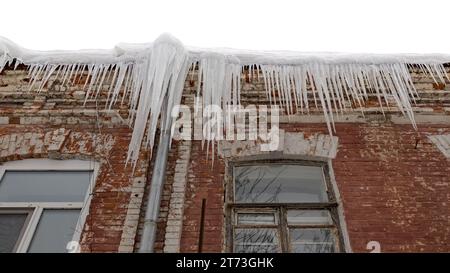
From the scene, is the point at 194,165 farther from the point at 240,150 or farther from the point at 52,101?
the point at 52,101

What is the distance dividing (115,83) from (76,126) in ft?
2.36

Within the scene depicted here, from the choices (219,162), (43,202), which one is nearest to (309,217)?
(219,162)

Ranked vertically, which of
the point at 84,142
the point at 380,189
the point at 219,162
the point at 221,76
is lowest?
the point at 380,189

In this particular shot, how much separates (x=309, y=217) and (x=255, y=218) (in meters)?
0.50

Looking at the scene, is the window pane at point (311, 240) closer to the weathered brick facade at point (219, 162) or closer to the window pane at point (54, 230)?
the weathered brick facade at point (219, 162)

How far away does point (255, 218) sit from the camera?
4270mm

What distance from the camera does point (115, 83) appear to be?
5359 mm

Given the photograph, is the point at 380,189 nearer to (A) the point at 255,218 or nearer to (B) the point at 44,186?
(A) the point at 255,218

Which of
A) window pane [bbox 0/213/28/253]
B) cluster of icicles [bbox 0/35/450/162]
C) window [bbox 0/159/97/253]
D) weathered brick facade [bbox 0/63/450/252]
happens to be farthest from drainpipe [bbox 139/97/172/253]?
window pane [bbox 0/213/28/253]

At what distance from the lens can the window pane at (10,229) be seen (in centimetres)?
395

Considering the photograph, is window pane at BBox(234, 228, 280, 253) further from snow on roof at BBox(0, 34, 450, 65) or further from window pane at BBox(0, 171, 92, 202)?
snow on roof at BBox(0, 34, 450, 65)

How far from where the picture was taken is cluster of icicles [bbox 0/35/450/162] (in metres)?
5.09

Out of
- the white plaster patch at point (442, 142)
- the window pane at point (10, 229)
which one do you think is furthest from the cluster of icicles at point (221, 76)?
the window pane at point (10, 229)
